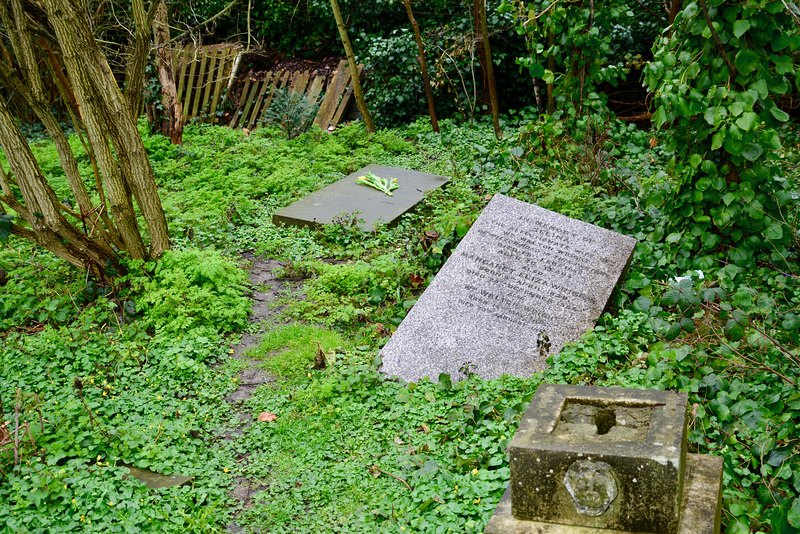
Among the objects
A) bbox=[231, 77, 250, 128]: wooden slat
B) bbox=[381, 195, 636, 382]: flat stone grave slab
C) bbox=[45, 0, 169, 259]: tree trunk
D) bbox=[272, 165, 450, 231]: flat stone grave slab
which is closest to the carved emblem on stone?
bbox=[381, 195, 636, 382]: flat stone grave slab

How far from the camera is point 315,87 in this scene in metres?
10.2

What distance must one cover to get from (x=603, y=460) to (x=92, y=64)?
174 inches

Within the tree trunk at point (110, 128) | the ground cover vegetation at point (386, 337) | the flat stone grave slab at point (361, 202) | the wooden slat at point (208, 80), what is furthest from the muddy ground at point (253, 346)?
the wooden slat at point (208, 80)

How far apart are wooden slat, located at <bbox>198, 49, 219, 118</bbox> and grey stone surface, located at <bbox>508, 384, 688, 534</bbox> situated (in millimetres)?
9786

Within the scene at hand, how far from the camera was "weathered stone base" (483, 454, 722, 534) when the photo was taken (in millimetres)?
2129

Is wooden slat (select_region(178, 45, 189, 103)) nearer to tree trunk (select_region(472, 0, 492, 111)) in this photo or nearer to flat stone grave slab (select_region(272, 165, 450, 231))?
flat stone grave slab (select_region(272, 165, 450, 231))

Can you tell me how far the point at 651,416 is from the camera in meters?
2.31

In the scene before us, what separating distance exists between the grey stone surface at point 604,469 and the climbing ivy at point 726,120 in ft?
8.01

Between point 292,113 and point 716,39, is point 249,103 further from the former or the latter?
point 716,39

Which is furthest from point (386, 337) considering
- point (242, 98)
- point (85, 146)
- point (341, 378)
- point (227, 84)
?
point (227, 84)

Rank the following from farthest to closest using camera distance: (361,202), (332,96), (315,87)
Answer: (315,87)
(332,96)
(361,202)

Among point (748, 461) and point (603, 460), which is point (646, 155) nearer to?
point (748, 461)

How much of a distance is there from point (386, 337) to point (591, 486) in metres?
2.49

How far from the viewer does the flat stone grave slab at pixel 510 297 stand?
4.06 metres
